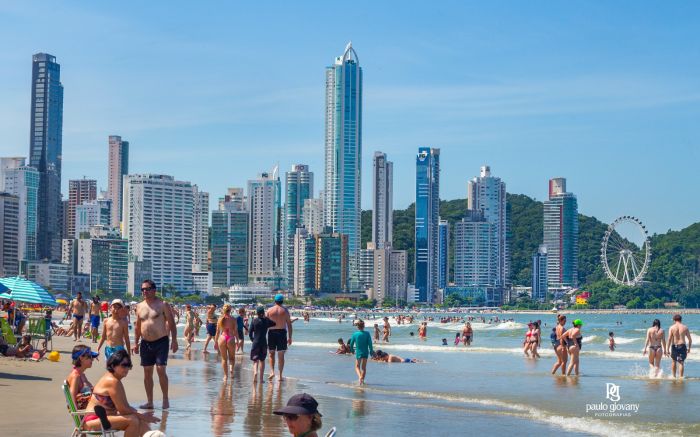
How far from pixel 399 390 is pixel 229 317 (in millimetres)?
3754

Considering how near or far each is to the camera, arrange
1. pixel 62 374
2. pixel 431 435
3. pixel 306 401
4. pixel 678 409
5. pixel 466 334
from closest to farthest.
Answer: pixel 306 401 → pixel 431 435 → pixel 678 409 → pixel 62 374 → pixel 466 334

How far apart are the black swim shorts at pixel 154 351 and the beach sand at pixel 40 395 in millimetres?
740

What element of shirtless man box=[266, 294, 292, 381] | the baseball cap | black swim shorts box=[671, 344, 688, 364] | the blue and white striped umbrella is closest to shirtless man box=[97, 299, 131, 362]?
shirtless man box=[266, 294, 292, 381]

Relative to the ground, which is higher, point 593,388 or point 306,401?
point 306,401

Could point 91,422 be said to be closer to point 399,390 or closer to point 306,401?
point 306,401

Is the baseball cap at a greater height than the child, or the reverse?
the baseball cap

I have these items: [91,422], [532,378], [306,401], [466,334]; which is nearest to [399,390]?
[532,378]

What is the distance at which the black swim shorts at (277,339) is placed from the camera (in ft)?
60.5

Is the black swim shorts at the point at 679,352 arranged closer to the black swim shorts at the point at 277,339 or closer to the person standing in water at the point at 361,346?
the person standing in water at the point at 361,346

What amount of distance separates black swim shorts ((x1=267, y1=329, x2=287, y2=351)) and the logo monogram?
636cm

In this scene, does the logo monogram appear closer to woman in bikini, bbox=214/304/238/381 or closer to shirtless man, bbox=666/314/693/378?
shirtless man, bbox=666/314/693/378

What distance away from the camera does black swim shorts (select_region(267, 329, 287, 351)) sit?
1844 centimetres

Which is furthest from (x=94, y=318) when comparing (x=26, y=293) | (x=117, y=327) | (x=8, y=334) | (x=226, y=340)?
(x=117, y=327)

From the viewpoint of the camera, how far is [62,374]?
18.6 metres
